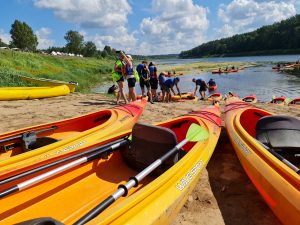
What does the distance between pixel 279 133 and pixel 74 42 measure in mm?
76653

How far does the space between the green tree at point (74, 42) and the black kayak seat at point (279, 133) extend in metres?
73.9

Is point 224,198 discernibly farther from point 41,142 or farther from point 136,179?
point 41,142

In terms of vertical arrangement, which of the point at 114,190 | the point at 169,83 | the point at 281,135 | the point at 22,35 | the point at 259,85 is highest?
the point at 22,35

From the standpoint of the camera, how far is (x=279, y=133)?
465cm

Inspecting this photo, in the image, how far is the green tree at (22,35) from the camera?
53094mm

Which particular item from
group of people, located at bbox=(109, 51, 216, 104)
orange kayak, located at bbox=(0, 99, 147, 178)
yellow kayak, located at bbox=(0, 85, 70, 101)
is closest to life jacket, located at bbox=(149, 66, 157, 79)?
group of people, located at bbox=(109, 51, 216, 104)

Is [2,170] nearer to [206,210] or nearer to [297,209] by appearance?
[206,210]

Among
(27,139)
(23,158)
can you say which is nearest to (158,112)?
(27,139)

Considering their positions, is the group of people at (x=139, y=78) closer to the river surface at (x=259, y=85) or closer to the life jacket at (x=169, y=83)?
the life jacket at (x=169, y=83)

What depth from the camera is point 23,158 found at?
4.05m

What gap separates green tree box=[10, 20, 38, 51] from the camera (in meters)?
53.1

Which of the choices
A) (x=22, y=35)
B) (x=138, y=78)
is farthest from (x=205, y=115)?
(x=22, y=35)

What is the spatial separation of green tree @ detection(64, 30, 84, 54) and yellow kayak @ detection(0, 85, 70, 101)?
6443cm

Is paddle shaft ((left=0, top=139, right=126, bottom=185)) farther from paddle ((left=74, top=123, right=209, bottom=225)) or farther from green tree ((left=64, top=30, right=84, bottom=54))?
green tree ((left=64, top=30, right=84, bottom=54))
